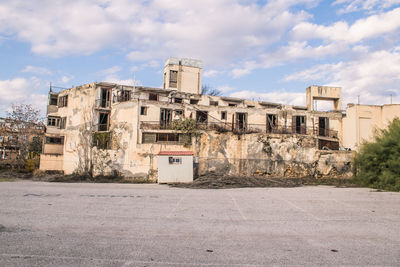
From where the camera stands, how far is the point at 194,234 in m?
8.62

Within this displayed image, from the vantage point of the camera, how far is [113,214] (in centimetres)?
1134

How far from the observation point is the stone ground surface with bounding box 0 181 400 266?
257 inches

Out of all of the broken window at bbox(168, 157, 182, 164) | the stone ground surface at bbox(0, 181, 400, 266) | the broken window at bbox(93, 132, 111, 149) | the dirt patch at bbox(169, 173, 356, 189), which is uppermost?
the broken window at bbox(93, 132, 111, 149)

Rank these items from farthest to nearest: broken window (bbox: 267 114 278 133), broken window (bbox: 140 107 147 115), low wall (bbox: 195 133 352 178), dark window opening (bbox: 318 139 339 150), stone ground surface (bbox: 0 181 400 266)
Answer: broken window (bbox: 267 114 278 133) < dark window opening (bbox: 318 139 339 150) < broken window (bbox: 140 107 147 115) < low wall (bbox: 195 133 352 178) < stone ground surface (bbox: 0 181 400 266)

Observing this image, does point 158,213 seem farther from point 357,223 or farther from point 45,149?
point 45,149

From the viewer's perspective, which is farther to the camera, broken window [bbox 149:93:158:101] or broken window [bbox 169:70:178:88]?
broken window [bbox 169:70:178:88]

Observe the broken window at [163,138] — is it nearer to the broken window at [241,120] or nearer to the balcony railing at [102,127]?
the balcony railing at [102,127]

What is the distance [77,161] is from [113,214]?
1031 inches

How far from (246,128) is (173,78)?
14594 millimetres

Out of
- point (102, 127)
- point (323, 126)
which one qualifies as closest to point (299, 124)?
point (323, 126)

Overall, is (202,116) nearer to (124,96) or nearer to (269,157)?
(269,157)

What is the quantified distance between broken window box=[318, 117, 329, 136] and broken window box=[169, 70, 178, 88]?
66.0ft

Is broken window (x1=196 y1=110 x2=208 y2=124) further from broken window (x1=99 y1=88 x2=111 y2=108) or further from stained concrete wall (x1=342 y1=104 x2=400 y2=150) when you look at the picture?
stained concrete wall (x1=342 y1=104 x2=400 y2=150)

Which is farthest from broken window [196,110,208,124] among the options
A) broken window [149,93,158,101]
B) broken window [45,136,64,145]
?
broken window [45,136,64,145]
